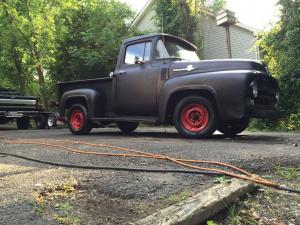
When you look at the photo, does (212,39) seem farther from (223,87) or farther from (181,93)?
(223,87)

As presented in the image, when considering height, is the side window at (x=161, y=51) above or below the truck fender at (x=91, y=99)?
above

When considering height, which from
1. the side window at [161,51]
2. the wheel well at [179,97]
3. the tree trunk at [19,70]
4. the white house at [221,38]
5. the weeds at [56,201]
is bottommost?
the weeds at [56,201]

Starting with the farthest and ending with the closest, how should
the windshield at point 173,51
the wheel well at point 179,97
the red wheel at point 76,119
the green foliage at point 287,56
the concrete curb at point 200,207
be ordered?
1. the green foliage at point 287,56
2. the red wheel at point 76,119
3. the windshield at point 173,51
4. the wheel well at point 179,97
5. the concrete curb at point 200,207

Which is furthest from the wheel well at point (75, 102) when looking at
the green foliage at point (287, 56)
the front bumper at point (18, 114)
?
the front bumper at point (18, 114)

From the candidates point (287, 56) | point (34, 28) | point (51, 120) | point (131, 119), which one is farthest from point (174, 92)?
point (34, 28)

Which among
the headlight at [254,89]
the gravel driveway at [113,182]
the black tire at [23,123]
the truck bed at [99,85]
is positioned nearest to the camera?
the gravel driveway at [113,182]

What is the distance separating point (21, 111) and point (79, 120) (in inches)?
268

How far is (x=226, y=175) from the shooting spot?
402 centimetres

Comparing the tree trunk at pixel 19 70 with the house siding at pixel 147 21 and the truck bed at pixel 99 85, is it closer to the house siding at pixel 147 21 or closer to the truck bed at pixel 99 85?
the house siding at pixel 147 21

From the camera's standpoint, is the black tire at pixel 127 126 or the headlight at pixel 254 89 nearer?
the headlight at pixel 254 89

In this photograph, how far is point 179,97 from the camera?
310 inches

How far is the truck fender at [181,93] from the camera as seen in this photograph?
732cm

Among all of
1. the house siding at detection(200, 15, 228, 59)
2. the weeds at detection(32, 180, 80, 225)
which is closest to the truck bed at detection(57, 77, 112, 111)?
the weeds at detection(32, 180, 80, 225)

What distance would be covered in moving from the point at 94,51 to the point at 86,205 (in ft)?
53.0
